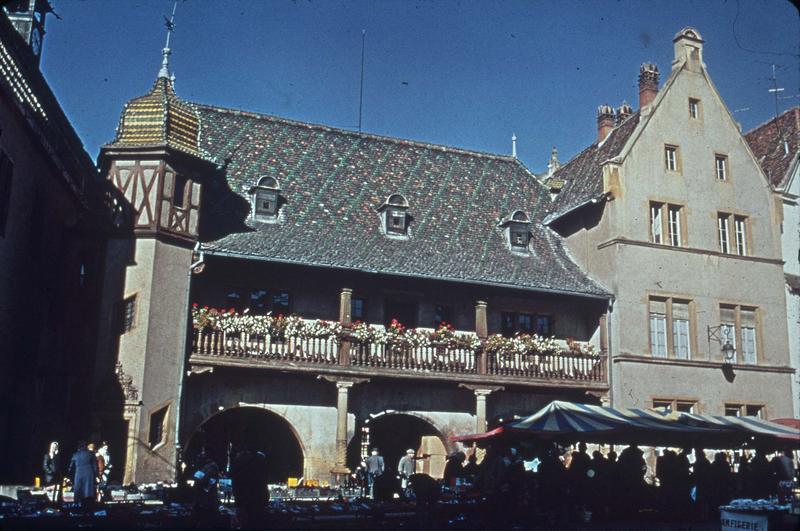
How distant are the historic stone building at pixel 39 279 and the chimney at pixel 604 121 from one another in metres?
19.2

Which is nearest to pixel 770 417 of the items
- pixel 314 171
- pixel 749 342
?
pixel 749 342

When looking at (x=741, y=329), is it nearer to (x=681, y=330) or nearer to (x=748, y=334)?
(x=748, y=334)

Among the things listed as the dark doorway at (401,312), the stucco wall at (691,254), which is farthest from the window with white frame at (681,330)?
the dark doorway at (401,312)

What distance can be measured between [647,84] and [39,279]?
70.3ft

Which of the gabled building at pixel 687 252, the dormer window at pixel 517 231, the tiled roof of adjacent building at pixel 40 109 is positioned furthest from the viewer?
the dormer window at pixel 517 231

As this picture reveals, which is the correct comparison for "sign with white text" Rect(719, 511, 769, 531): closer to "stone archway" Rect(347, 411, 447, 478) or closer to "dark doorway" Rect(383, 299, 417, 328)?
"stone archway" Rect(347, 411, 447, 478)

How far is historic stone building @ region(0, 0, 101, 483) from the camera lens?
20516 mm

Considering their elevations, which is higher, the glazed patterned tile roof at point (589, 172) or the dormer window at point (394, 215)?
the glazed patterned tile roof at point (589, 172)

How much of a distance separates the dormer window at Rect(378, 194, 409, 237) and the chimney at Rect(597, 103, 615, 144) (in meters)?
10.3

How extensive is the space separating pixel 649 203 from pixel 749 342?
5.72 m

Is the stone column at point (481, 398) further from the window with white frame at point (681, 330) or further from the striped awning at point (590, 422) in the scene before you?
the striped awning at point (590, 422)

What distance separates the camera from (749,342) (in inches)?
1194

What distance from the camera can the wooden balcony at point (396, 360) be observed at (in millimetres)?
23969

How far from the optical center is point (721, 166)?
31.4 metres
